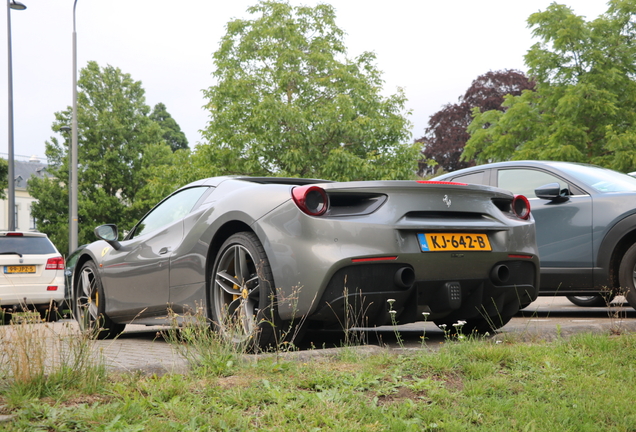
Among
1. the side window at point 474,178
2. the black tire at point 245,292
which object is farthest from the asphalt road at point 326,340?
the side window at point 474,178

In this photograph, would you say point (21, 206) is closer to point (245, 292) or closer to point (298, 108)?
point (298, 108)

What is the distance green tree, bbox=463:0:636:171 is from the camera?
1934 cm

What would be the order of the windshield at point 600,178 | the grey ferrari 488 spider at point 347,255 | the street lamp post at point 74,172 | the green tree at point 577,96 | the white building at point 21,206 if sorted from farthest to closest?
the white building at point 21,206 → the street lamp post at point 74,172 → the green tree at point 577,96 → the windshield at point 600,178 → the grey ferrari 488 spider at point 347,255

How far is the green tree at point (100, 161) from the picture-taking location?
38125 mm

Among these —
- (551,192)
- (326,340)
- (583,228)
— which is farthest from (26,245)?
(583,228)

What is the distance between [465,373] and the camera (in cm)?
358

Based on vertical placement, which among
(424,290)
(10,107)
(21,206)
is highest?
(10,107)

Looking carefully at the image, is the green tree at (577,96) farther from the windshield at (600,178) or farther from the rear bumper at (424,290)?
the rear bumper at (424,290)

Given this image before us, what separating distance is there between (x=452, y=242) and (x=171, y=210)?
2600mm

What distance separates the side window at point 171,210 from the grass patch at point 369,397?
2.24m

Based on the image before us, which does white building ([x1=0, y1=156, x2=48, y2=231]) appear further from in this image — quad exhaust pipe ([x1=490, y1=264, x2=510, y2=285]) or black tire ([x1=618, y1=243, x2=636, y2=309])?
quad exhaust pipe ([x1=490, y1=264, x2=510, y2=285])

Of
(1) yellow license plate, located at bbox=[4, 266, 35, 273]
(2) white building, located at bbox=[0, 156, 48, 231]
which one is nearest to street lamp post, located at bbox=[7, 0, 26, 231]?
(1) yellow license plate, located at bbox=[4, 266, 35, 273]

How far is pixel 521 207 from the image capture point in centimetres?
533

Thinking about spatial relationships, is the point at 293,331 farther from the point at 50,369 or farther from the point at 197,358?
the point at 50,369
